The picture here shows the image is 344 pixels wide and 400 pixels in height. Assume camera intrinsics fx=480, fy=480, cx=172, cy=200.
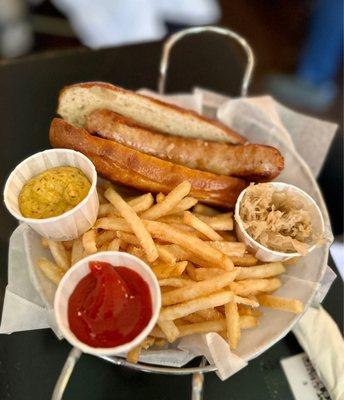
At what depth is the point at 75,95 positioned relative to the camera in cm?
171

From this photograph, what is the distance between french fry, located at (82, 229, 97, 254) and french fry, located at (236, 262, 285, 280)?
458mm

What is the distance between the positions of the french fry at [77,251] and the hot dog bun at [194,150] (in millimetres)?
392

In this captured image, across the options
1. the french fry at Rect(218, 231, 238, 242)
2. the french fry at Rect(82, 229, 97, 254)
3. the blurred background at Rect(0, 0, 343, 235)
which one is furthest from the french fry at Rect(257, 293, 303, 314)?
the blurred background at Rect(0, 0, 343, 235)

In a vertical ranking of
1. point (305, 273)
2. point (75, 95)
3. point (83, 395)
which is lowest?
point (83, 395)

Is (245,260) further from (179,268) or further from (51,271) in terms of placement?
(51,271)

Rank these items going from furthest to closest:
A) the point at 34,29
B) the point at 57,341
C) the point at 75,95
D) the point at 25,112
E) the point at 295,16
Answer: the point at 295,16 < the point at 34,29 < the point at 25,112 < the point at 75,95 < the point at 57,341

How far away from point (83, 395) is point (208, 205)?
0.76 meters

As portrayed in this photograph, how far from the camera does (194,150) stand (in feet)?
5.73

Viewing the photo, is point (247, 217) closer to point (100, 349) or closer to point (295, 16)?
point (100, 349)

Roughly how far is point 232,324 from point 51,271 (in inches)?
22.3

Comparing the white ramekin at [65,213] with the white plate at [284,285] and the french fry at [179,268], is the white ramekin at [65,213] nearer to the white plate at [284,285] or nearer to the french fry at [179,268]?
the white plate at [284,285]

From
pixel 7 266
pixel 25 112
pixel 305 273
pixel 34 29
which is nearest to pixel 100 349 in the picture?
pixel 7 266

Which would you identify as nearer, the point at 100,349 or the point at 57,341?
the point at 100,349

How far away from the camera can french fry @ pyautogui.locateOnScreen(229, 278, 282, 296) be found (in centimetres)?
144
